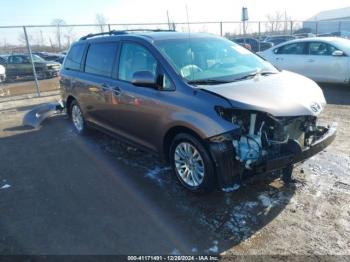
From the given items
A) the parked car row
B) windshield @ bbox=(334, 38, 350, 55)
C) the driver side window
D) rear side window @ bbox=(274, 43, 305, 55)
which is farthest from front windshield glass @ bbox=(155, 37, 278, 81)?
the parked car row

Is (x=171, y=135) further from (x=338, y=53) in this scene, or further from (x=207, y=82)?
(x=338, y=53)

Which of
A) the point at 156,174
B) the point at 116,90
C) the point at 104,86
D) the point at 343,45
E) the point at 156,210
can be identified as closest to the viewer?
the point at 156,210

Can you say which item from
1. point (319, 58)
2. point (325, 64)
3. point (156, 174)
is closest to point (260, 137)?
point (156, 174)

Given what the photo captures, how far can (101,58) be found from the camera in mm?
5516

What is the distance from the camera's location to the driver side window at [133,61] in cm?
438

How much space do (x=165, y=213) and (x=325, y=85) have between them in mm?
8474

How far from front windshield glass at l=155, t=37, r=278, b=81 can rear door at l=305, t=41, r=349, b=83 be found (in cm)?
529

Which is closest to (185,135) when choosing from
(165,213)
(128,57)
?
(165,213)

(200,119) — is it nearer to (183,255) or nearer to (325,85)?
(183,255)

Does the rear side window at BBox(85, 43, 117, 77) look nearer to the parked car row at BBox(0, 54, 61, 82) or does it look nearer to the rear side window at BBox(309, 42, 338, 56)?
the rear side window at BBox(309, 42, 338, 56)

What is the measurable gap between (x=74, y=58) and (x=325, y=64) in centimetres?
690

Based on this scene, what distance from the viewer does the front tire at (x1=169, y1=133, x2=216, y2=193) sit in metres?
3.70

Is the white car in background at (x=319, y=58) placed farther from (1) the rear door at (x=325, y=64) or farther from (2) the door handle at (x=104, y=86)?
(2) the door handle at (x=104, y=86)

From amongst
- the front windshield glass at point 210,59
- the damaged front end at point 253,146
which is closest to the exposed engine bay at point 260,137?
the damaged front end at point 253,146
